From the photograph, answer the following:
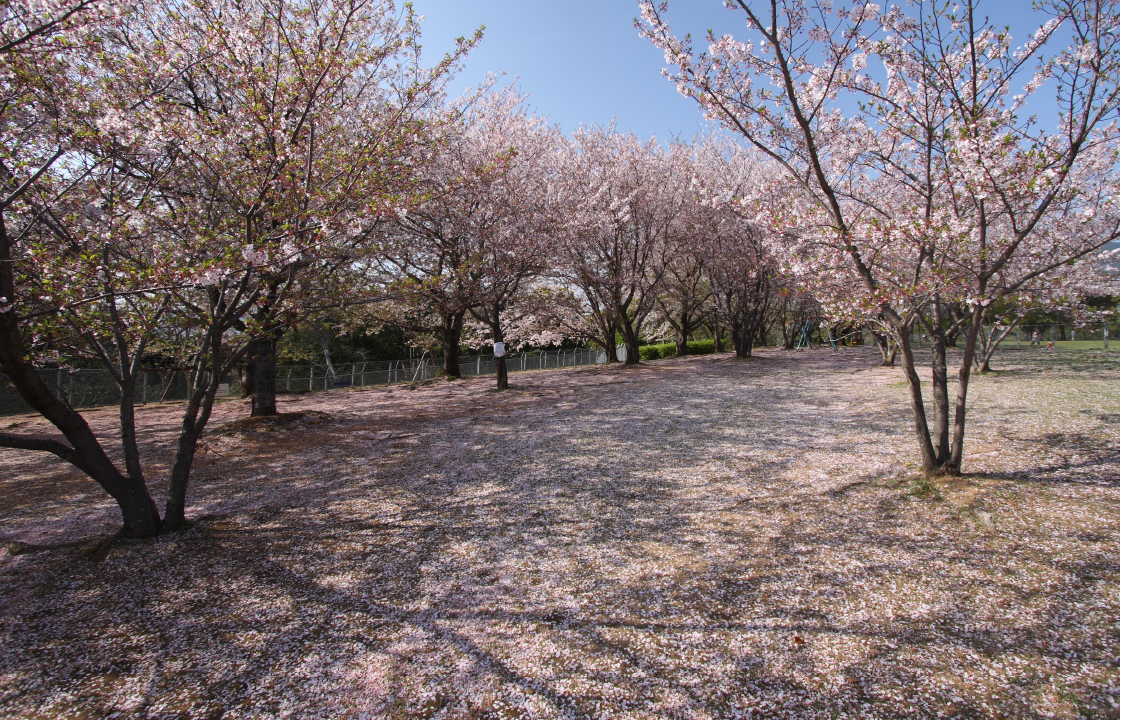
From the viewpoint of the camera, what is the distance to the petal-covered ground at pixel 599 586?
114 inches

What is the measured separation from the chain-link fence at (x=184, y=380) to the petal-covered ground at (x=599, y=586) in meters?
6.61

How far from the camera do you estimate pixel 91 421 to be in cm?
1239

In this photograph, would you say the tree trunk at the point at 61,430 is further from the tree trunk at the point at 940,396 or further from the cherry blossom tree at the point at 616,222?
the cherry blossom tree at the point at 616,222

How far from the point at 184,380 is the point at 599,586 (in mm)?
19791

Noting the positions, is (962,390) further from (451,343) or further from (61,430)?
(451,343)

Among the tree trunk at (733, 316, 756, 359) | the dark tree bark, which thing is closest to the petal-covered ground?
the tree trunk at (733, 316, 756, 359)

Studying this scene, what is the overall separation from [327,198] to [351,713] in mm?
4568

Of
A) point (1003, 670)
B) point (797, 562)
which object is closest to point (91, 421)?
point (797, 562)

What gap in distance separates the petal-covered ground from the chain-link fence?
21.7 feet

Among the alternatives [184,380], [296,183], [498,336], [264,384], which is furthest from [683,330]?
[296,183]

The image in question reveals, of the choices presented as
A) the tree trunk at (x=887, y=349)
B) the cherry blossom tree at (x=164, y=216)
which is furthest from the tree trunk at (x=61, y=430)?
the tree trunk at (x=887, y=349)

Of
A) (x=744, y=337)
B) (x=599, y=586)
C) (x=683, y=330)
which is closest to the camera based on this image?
(x=599, y=586)

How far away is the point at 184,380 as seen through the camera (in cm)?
1850

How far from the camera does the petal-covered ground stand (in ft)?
9.52
